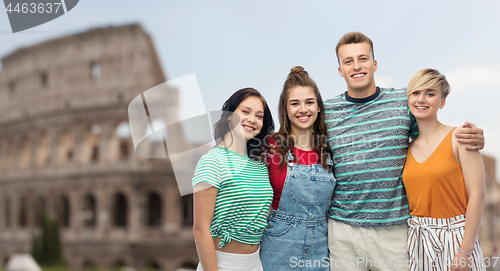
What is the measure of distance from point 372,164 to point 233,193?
41.5 inches

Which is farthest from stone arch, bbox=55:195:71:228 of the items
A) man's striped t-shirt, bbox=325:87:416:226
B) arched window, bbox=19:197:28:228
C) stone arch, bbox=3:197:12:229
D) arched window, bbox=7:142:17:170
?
man's striped t-shirt, bbox=325:87:416:226

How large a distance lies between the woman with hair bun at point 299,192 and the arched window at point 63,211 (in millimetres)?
21074

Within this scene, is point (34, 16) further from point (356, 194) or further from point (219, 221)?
point (356, 194)

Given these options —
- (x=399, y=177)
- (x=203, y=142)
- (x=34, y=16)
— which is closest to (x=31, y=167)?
A: (x=34, y=16)

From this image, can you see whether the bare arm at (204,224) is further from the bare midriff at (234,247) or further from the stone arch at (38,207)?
the stone arch at (38,207)

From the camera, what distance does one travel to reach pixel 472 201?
8.66 feet

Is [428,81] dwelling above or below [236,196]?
above

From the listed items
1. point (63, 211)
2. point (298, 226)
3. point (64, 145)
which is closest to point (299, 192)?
point (298, 226)

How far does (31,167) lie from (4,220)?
428 cm

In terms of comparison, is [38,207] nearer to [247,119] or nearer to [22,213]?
[22,213]

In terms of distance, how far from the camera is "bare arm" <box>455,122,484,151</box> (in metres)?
2.62

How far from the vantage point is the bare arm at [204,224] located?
253 cm

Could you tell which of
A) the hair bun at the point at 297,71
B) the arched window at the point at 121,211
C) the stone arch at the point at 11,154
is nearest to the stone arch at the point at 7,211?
the stone arch at the point at 11,154

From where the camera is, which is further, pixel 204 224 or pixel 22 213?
pixel 22 213
